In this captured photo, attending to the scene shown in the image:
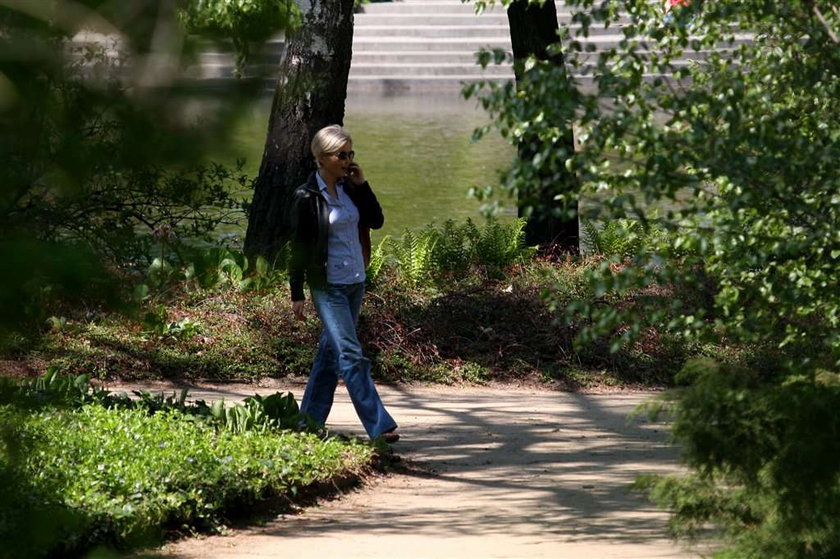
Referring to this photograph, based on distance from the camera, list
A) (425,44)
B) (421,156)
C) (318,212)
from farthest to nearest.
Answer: (425,44)
(421,156)
(318,212)

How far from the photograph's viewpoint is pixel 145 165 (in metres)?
1.66

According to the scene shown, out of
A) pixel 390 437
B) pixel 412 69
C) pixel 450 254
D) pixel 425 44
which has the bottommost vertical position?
pixel 390 437

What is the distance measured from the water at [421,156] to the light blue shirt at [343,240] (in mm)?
5571

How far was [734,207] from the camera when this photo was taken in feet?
15.2

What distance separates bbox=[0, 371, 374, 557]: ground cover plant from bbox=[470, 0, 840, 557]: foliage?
2.17m

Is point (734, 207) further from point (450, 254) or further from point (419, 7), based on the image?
point (419, 7)

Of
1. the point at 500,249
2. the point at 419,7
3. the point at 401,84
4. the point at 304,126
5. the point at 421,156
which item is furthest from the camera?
the point at 419,7

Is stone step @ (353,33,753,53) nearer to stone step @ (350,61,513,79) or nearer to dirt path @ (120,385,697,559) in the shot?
stone step @ (350,61,513,79)

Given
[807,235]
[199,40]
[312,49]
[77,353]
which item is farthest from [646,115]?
[312,49]

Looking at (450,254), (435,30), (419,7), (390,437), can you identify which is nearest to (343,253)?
(390,437)

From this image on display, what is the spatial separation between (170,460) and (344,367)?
1.42m

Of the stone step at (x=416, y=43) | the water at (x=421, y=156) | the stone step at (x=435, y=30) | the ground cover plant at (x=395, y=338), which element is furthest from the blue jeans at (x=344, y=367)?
the stone step at (x=435, y=30)

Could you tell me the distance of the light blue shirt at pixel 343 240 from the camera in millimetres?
7664

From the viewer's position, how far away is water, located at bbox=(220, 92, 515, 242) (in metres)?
20.7
